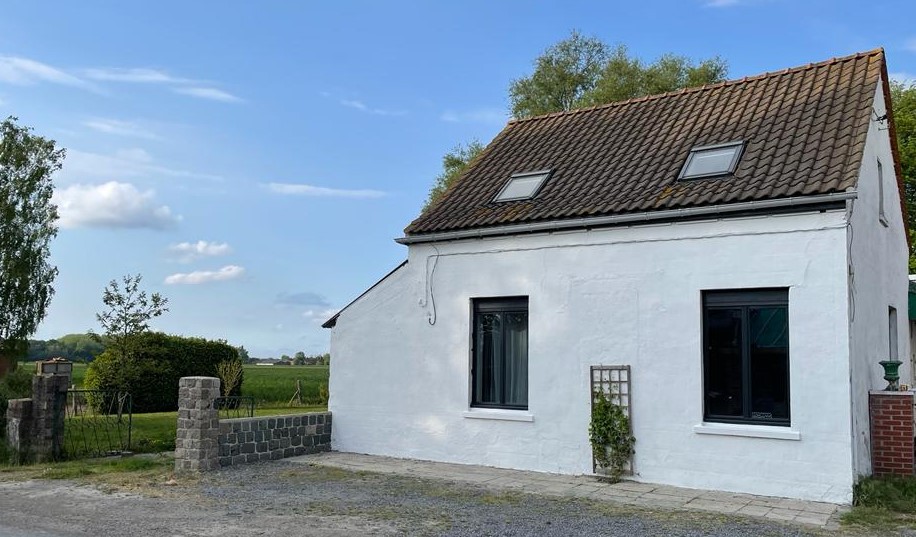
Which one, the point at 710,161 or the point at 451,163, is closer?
the point at 710,161

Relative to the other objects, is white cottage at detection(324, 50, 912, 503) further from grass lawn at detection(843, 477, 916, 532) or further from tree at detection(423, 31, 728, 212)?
tree at detection(423, 31, 728, 212)

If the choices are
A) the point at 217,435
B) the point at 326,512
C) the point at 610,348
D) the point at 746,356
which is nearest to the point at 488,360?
the point at 610,348

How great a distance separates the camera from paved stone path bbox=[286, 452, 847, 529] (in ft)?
28.1

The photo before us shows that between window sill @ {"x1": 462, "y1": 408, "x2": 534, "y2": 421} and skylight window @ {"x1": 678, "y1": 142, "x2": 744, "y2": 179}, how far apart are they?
14.1 feet

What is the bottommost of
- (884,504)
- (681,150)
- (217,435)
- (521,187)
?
(884,504)

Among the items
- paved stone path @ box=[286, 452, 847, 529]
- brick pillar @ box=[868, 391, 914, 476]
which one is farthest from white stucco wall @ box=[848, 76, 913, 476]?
paved stone path @ box=[286, 452, 847, 529]

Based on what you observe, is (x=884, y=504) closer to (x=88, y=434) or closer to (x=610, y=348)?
(x=610, y=348)

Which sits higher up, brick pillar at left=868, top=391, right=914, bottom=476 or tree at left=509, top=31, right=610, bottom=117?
tree at left=509, top=31, right=610, bottom=117

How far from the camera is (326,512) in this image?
28.1 feet

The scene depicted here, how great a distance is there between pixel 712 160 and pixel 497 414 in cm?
507

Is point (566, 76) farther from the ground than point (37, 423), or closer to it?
farther from the ground

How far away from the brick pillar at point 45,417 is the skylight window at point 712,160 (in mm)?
10779

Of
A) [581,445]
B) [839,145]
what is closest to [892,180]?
[839,145]

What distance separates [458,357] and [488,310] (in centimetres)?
92
